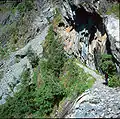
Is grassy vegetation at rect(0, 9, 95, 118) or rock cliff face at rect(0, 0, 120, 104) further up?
rock cliff face at rect(0, 0, 120, 104)

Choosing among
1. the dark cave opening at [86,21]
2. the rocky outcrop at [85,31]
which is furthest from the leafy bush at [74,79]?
the dark cave opening at [86,21]

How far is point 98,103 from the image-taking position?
22.8 m

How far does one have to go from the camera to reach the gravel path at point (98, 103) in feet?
67.3

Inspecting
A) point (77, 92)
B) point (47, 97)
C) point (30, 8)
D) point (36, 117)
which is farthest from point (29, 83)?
point (30, 8)

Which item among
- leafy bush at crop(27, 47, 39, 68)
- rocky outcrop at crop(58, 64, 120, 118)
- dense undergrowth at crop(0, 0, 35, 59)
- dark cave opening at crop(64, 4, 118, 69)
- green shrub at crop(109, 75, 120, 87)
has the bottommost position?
green shrub at crop(109, 75, 120, 87)

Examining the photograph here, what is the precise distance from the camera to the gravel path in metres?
20.5

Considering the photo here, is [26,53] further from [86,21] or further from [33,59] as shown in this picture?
[86,21]

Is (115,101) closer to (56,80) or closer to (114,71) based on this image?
(114,71)

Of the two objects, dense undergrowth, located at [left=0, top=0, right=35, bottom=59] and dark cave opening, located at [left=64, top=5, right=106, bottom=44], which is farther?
dense undergrowth, located at [left=0, top=0, right=35, bottom=59]

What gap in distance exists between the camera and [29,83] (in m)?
33.9

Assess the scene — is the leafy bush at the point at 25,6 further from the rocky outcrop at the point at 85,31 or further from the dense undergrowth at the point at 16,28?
the rocky outcrop at the point at 85,31

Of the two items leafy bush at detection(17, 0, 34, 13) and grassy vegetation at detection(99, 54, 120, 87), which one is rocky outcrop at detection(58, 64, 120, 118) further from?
leafy bush at detection(17, 0, 34, 13)

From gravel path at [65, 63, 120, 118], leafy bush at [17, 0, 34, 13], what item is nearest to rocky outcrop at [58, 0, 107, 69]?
gravel path at [65, 63, 120, 118]

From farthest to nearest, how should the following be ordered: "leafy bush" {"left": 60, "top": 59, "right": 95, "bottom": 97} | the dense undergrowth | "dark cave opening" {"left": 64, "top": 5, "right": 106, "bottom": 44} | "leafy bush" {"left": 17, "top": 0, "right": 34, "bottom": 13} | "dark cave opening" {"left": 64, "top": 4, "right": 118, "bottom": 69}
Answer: "leafy bush" {"left": 17, "top": 0, "right": 34, "bottom": 13}
the dense undergrowth
"dark cave opening" {"left": 64, "top": 5, "right": 106, "bottom": 44}
"dark cave opening" {"left": 64, "top": 4, "right": 118, "bottom": 69}
"leafy bush" {"left": 60, "top": 59, "right": 95, "bottom": 97}
